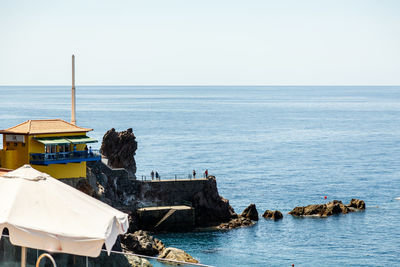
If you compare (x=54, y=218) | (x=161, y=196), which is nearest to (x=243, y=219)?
(x=161, y=196)

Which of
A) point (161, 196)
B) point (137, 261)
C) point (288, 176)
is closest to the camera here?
point (137, 261)

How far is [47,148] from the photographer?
4844 cm

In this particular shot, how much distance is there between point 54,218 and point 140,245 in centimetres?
4140

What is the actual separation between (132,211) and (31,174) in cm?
5107

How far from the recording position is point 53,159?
1897 inches

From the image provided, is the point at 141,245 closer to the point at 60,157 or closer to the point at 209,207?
the point at 60,157

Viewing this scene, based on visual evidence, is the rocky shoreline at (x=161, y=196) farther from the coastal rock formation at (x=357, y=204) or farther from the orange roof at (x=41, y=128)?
the orange roof at (x=41, y=128)

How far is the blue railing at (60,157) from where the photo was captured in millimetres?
47438

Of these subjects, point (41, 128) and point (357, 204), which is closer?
point (41, 128)

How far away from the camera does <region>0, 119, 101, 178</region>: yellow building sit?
47500 mm

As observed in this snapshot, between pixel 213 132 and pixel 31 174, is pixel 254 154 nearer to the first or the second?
pixel 213 132

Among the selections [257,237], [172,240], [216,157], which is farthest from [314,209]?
[216,157]

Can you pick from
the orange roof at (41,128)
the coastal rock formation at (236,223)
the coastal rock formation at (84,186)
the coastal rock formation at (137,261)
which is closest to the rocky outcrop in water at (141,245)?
the coastal rock formation at (84,186)

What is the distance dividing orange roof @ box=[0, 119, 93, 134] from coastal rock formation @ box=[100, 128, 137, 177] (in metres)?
22.5
